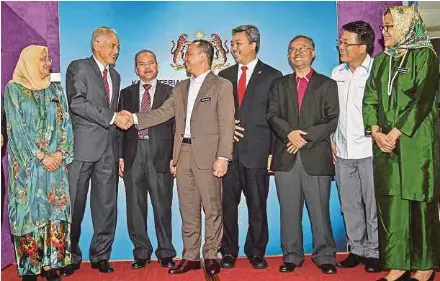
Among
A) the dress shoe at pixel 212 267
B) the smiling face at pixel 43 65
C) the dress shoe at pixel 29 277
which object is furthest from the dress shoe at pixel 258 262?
the smiling face at pixel 43 65

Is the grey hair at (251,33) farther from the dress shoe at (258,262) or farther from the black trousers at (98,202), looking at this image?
the dress shoe at (258,262)

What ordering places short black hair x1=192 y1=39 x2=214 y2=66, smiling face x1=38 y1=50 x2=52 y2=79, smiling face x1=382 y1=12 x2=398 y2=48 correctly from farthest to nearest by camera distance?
1. short black hair x1=192 y1=39 x2=214 y2=66
2. smiling face x1=38 y1=50 x2=52 y2=79
3. smiling face x1=382 y1=12 x2=398 y2=48

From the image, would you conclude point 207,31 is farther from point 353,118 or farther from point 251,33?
point 353,118

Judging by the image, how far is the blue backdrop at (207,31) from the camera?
Answer: 480 cm

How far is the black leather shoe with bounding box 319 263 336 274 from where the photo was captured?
4099 mm

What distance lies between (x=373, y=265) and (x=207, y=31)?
2443 mm

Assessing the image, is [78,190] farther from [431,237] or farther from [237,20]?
[431,237]

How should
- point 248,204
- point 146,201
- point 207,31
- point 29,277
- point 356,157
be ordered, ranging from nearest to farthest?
point 29,277 → point 356,157 → point 248,204 → point 146,201 → point 207,31

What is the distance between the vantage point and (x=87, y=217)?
4785 millimetres

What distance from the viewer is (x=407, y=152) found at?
358 cm

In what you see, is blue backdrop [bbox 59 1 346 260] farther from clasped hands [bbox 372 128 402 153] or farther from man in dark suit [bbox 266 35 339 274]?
clasped hands [bbox 372 128 402 153]

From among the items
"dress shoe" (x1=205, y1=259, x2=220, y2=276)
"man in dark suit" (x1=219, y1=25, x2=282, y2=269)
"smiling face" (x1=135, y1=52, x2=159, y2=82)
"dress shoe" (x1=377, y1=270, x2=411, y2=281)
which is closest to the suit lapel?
"man in dark suit" (x1=219, y1=25, x2=282, y2=269)

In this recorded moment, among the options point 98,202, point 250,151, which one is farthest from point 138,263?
point 250,151

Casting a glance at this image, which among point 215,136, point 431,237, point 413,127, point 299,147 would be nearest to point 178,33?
point 215,136
